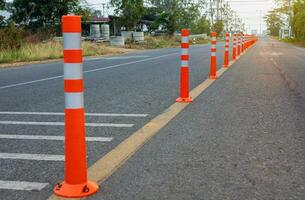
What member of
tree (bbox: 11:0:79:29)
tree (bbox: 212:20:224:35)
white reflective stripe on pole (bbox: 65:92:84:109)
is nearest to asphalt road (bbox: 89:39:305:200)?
white reflective stripe on pole (bbox: 65:92:84:109)

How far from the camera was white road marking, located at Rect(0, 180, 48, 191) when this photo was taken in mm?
3162

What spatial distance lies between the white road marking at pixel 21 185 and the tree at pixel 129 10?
37.4 meters

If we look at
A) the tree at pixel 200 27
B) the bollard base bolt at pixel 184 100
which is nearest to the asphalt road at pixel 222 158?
the bollard base bolt at pixel 184 100

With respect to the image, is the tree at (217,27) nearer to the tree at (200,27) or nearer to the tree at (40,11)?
the tree at (200,27)

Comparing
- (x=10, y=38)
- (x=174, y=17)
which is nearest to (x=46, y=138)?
(x=10, y=38)

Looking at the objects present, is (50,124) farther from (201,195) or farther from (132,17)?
(132,17)

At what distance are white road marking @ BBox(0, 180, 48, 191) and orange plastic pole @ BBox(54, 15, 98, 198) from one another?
172 millimetres

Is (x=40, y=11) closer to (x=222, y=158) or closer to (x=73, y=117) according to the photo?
(x=222, y=158)

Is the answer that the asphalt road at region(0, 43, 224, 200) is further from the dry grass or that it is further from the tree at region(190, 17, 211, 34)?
the tree at region(190, 17, 211, 34)

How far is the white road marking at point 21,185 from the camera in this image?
3.16 m

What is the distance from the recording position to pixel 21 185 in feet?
10.6

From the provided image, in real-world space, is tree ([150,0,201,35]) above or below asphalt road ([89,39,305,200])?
above

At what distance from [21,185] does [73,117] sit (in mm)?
666

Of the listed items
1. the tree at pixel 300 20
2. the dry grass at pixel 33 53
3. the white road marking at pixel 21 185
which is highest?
the tree at pixel 300 20
